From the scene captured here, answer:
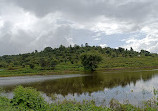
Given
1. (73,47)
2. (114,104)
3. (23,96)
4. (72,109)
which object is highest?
(73,47)

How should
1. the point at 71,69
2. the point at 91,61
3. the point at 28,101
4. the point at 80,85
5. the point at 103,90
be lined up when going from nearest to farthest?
the point at 28,101, the point at 103,90, the point at 80,85, the point at 91,61, the point at 71,69

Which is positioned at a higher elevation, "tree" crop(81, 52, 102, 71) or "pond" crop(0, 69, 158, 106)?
"tree" crop(81, 52, 102, 71)

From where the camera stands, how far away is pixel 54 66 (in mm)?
87000

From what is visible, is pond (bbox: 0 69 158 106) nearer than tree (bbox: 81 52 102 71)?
Yes

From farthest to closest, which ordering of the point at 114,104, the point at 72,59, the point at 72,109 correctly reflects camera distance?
the point at 72,59
the point at 114,104
the point at 72,109

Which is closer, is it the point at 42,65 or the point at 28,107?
the point at 28,107

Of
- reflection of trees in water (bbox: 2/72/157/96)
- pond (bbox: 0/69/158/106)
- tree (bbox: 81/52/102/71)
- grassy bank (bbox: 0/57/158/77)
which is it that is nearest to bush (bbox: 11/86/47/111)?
pond (bbox: 0/69/158/106)

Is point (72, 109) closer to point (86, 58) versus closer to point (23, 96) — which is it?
point (23, 96)

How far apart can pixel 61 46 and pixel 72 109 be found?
13682 centimetres

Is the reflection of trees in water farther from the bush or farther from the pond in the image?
the bush

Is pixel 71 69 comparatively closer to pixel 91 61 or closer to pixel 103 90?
pixel 91 61

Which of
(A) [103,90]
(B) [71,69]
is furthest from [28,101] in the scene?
(B) [71,69]

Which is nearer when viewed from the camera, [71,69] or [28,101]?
[28,101]

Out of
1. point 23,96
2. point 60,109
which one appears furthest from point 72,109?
point 23,96
